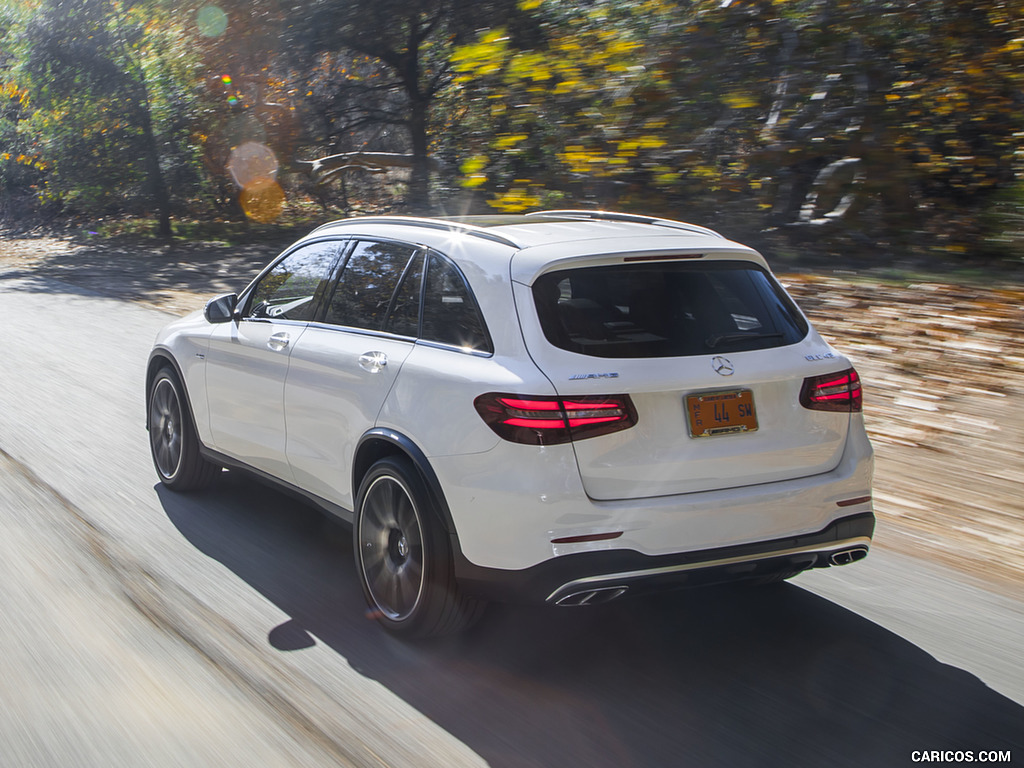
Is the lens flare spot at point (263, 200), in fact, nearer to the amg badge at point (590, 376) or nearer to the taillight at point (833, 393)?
the taillight at point (833, 393)

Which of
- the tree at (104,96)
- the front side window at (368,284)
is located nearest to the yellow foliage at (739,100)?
the front side window at (368,284)

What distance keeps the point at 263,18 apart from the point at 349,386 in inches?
769

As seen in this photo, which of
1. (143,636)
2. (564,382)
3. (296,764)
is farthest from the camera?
(143,636)

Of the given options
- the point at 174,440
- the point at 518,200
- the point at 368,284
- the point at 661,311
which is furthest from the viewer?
the point at 518,200

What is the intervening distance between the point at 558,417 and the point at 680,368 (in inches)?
19.4

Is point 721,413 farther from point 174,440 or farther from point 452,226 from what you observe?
→ point 174,440

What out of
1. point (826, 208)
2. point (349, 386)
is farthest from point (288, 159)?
point (349, 386)

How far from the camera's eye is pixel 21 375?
32.4ft

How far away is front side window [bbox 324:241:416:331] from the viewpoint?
4555mm

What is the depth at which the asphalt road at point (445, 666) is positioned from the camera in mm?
3371

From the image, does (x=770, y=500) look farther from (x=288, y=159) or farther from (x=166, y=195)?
(x=166, y=195)

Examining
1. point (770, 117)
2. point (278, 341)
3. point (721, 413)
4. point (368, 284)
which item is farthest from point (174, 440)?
point (770, 117)

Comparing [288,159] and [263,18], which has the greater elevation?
[263,18]

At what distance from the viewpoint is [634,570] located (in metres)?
3.66
